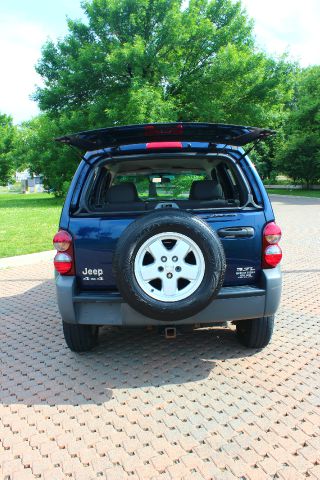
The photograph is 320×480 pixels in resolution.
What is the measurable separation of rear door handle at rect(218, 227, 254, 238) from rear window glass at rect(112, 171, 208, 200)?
1.90m

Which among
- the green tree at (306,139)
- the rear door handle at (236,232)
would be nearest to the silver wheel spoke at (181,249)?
the rear door handle at (236,232)

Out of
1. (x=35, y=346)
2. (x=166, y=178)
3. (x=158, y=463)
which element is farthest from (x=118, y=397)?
(x=166, y=178)

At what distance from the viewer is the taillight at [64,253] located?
11.5 ft

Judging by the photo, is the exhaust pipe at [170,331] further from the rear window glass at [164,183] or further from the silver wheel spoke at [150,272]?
the rear window glass at [164,183]

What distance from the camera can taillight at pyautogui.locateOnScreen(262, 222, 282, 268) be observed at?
354 centimetres

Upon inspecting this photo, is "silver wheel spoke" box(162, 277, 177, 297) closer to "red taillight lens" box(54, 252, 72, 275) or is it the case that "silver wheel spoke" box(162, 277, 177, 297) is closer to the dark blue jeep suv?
the dark blue jeep suv

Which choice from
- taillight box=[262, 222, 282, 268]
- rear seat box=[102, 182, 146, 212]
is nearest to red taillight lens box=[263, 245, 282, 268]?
taillight box=[262, 222, 282, 268]

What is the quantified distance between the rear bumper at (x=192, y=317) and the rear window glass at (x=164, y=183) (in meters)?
2.07

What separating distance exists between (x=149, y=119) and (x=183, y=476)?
79.1 feet

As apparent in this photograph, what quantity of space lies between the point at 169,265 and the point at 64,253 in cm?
90

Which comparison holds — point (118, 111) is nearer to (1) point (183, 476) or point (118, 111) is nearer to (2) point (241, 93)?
(2) point (241, 93)

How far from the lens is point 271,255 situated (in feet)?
11.7

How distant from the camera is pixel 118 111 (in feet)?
85.6

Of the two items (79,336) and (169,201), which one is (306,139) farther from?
(79,336)
